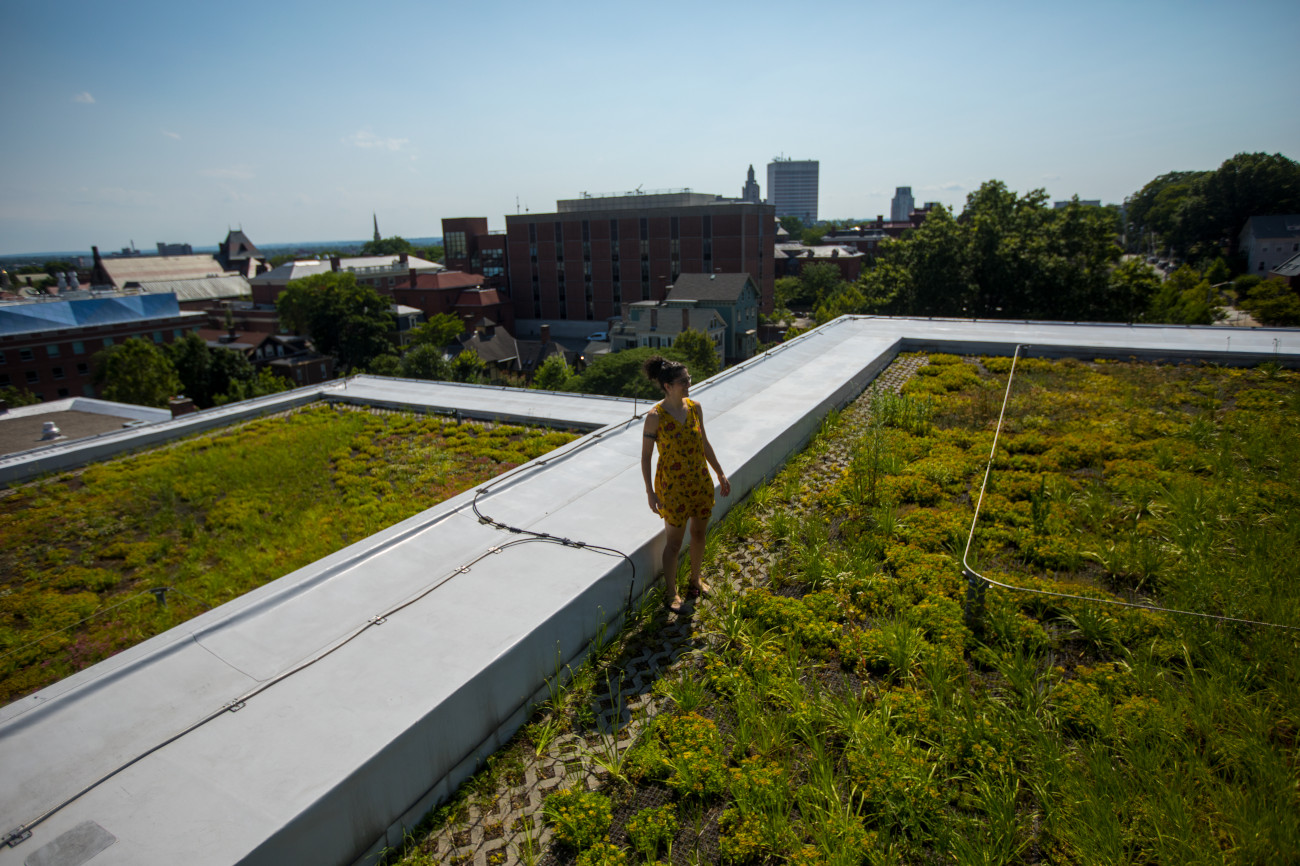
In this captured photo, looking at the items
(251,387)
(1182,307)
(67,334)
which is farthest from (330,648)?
(67,334)

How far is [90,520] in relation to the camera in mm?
6750

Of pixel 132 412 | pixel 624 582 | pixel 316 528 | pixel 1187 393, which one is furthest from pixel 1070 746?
pixel 132 412

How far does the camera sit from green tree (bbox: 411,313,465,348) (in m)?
52.1

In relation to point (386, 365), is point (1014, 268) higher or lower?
higher

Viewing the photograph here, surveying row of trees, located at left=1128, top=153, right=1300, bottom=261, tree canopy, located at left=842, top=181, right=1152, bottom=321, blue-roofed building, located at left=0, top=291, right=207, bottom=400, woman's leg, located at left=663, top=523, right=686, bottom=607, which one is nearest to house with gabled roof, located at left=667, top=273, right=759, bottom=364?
tree canopy, located at left=842, top=181, right=1152, bottom=321

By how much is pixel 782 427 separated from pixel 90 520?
7.49m

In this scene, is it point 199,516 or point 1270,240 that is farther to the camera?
point 1270,240

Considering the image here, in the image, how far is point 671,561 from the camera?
4.16m

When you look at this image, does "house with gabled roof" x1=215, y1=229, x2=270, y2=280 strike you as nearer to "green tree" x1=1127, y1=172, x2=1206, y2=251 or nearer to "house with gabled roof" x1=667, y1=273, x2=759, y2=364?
"house with gabled roof" x1=667, y1=273, x2=759, y2=364

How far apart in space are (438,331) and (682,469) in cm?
5247

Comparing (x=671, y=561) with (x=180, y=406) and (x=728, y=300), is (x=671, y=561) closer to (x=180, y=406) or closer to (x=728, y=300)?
(x=180, y=406)

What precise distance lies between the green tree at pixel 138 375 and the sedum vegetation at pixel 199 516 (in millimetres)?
31691

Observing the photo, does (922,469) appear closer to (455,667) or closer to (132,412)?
(455,667)

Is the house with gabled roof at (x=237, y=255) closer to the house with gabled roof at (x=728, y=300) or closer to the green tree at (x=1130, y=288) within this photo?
the house with gabled roof at (x=728, y=300)
